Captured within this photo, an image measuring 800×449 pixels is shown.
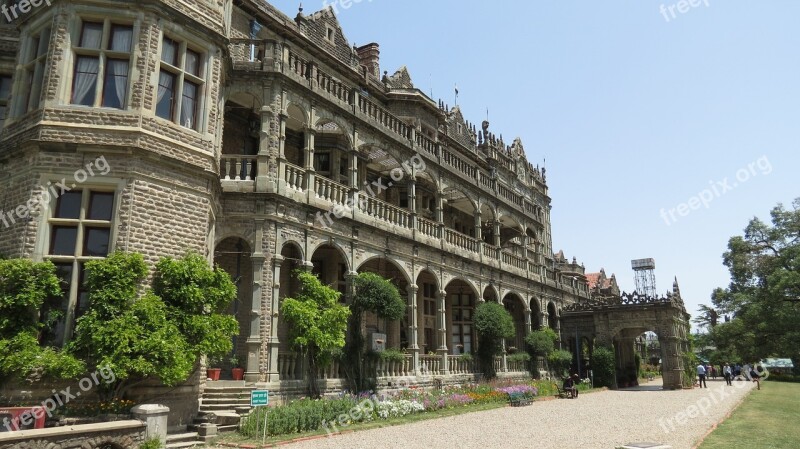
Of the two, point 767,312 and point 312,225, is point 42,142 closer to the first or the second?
point 312,225

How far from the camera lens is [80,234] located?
1181 centimetres

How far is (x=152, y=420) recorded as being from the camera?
10.1m

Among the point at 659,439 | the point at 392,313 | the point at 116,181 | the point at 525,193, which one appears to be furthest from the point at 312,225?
the point at 525,193

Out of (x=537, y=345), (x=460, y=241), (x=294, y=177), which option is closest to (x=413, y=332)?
(x=460, y=241)

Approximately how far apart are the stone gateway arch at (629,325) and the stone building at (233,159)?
928 cm

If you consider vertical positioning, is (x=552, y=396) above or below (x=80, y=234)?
below

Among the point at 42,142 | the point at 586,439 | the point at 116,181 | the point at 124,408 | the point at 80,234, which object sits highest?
the point at 42,142

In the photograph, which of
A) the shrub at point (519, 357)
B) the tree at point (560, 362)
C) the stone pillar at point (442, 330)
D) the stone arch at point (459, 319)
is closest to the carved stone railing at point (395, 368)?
the stone pillar at point (442, 330)

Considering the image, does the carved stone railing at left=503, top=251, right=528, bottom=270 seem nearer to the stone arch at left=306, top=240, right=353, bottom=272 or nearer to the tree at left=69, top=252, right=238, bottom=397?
the stone arch at left=306, top=240, right=353, bottom=272

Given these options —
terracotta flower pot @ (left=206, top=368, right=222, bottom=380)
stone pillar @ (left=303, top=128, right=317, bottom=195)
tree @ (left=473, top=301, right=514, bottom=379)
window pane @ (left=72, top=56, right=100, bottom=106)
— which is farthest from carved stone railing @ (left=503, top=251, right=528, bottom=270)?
window pane @ (left=72, top=56, right=100, bottom=106)

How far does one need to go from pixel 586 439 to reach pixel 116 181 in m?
11.7

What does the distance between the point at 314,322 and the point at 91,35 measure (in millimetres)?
8898

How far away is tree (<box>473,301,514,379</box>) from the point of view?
965 inches

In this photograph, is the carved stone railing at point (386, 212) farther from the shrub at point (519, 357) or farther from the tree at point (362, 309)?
the shrub at point (519, 357)
